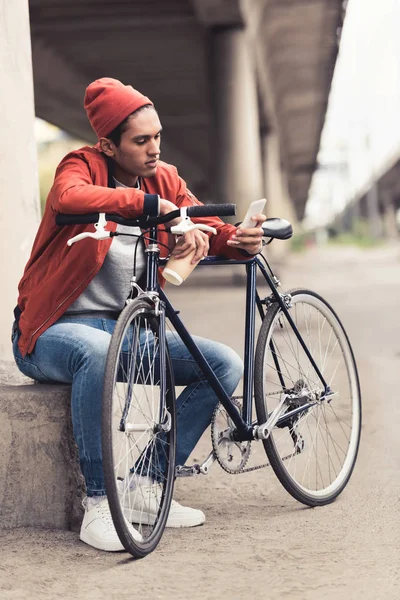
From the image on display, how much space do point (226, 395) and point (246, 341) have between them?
23cm

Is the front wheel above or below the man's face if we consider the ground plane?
below

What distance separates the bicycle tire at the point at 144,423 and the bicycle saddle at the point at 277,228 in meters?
0.64

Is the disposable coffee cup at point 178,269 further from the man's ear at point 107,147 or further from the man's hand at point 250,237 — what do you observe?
the man's ear at point 107,147

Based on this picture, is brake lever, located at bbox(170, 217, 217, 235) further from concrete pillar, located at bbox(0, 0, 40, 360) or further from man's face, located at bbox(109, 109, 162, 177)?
concrete pillar, located at bbox(0, 0, 40, 360)

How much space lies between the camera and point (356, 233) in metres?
56.5

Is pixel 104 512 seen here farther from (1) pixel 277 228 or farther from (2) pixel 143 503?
(1) pixel 277 228

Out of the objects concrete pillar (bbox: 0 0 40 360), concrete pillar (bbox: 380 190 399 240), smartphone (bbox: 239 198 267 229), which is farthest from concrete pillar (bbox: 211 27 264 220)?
concrete pillar (bbox: 380 190 399 240)

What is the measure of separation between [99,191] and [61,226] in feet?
0.98

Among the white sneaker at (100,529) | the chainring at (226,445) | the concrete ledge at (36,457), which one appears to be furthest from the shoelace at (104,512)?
the chainring at (226,445)

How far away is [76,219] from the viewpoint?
3.24 metres

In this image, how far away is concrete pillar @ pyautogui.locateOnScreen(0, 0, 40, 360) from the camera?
4.66 m

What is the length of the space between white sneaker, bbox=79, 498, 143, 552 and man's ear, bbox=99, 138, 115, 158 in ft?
4.20

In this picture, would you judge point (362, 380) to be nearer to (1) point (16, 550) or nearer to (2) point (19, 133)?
(2) point (19, 133)

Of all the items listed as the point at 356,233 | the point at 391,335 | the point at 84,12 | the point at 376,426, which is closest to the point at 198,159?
the point at 356,233
